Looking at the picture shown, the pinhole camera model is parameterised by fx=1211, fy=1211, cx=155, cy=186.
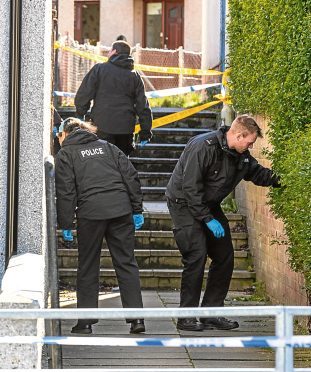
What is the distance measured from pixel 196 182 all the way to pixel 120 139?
3.87 meters

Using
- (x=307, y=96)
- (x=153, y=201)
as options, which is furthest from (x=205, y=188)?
(x=153, y=201)

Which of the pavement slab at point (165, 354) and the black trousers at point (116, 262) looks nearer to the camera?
the pavement slab at point (165, 354)

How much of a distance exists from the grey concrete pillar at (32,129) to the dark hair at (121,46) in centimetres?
532

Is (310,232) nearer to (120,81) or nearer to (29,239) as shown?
(29,239)

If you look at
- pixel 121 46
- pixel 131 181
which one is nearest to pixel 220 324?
pixel 131 181

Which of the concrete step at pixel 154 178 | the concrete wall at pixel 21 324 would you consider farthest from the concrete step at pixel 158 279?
the concrete wall at pixel 21 324

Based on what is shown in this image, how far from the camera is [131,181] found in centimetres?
970

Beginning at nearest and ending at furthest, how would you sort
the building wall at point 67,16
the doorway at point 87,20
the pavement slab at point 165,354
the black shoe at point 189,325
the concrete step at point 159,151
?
the pavement slab at point 165,354 < the black shoe at point 189,325 < the concrete step at point 159,151 < the building wall at point 67,16 < the doorway at point 87,20

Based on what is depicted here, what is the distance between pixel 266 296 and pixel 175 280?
1.10 metres

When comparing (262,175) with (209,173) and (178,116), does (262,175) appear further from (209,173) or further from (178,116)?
(178,116)

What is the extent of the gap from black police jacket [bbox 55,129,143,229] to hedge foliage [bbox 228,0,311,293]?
1.28m

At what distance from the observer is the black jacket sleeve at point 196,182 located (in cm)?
Result: 988

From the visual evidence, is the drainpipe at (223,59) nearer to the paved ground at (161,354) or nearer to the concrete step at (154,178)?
the concrete step at (154,178)

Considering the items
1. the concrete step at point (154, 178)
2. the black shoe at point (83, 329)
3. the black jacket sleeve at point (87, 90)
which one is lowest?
the black shoe at point (83, 329)
